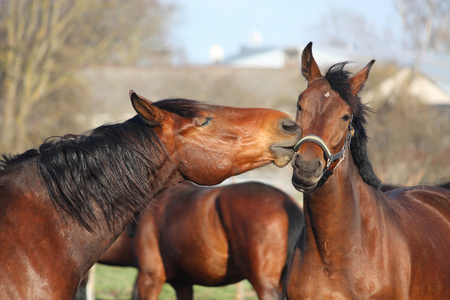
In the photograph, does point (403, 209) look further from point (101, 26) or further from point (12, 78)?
point (101, 26)

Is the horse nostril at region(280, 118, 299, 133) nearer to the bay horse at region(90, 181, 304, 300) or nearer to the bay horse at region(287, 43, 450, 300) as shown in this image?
the bay horse at region(287, 43, 450, 300)

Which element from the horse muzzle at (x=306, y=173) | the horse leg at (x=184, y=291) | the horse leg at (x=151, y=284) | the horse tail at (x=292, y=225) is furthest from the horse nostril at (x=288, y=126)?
the horse leg at (x=184, y=291)

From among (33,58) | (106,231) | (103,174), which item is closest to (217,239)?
(106,231)

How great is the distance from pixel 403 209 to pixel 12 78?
18.0 meters

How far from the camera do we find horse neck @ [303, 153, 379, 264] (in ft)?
11.8

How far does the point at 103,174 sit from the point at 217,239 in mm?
3229

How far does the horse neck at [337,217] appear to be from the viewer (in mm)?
3605

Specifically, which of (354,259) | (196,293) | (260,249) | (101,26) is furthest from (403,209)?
(101,26)

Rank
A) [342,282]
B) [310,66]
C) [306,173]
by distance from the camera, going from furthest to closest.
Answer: [310,66] < [342,282] < [306,173]

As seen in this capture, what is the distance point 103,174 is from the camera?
2646 millimetres

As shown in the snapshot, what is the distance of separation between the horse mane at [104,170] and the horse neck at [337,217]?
1331 mm

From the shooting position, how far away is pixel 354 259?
3.58 metres

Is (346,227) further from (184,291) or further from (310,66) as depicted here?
(184,291)

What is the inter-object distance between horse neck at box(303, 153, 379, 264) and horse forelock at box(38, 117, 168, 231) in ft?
4.45
